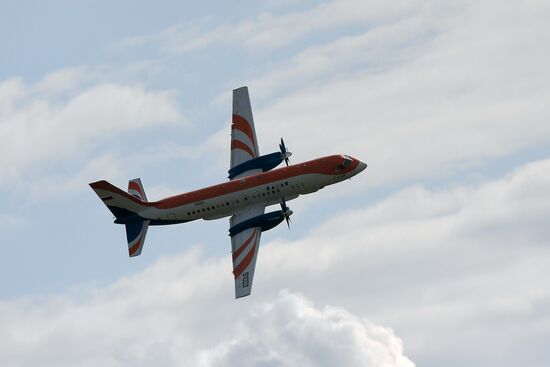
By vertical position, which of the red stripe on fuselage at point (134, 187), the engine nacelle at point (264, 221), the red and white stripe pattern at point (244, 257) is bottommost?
the red and white stripe pattern at point (244, 257)

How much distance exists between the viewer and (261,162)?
388ft

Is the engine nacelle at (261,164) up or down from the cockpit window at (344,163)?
up

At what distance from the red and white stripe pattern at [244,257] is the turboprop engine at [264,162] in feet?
24.4

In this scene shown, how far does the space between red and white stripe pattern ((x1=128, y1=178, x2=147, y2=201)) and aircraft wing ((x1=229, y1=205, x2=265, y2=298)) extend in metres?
10.7

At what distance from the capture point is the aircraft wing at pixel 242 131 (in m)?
120

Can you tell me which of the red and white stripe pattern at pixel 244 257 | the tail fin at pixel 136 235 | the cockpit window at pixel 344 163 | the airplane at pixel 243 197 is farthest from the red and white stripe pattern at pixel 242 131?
the tail fin at pixel 136 235

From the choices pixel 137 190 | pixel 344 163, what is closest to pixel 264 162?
pixel 344 163

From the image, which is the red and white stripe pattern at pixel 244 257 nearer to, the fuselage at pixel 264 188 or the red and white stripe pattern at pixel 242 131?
the fuselage at pixel 264 188

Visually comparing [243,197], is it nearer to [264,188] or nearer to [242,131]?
[264,188]

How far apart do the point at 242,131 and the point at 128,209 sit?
14.5m

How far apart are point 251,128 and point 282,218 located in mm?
12263

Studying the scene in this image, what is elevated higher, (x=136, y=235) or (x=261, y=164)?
(x=261, y=164)

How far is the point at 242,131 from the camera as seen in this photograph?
121m

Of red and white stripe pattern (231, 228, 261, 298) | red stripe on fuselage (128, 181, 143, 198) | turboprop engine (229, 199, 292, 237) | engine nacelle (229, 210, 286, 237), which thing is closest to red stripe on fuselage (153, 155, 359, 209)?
turboprop engine (229, 199, 292, 237)
